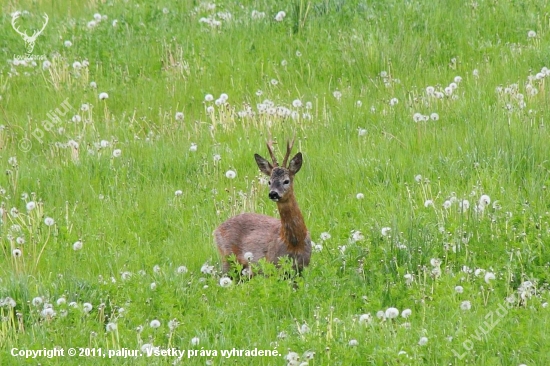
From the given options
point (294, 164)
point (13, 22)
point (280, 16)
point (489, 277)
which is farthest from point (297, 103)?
point (13, 22)

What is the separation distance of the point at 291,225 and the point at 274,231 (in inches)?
15.0

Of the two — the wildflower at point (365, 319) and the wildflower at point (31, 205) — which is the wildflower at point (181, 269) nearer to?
Result: the wildflower at point (365, 319)

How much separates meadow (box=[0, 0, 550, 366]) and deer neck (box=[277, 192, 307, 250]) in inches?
11.3

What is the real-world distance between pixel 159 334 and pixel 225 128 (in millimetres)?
4703

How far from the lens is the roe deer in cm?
812

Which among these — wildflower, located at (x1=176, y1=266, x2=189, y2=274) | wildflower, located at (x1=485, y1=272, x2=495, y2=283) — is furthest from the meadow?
wildflower, located at (x1=176, y1=266, x2=189, y2=274)

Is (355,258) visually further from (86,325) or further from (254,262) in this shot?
(86,325)

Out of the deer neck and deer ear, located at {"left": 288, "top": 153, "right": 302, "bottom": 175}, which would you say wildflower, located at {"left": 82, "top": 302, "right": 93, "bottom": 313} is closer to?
the deer neck

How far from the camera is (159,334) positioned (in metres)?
7.00

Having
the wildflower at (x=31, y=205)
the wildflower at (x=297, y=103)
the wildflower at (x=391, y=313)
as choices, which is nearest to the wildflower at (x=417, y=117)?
the wildflower at (x=297, y=103)

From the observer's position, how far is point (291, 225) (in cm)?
817

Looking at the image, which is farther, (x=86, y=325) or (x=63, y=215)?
(x=63, y=215)

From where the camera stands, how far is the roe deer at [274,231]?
8125 millimetres

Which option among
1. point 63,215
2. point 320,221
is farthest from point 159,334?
point 63,215
